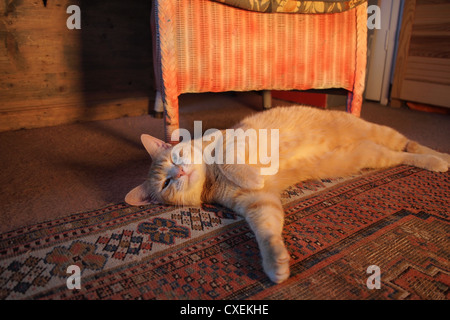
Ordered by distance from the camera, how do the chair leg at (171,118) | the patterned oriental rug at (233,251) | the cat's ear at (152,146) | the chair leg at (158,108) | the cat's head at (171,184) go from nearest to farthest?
the patterned oriental rug at (233,251), the cat's head at (171,184), the cat's ear at (152,146), the chair leg at (171,118), the chair leg at (158,108)

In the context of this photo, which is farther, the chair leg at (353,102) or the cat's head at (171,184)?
the chair leg at (353,102)

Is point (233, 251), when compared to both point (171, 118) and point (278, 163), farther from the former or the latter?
point (171, 118)

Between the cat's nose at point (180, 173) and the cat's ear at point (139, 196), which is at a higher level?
the cat's nose at point (180, 173)

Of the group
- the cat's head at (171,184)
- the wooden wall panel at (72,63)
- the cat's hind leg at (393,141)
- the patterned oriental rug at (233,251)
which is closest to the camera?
the patterned oriental rug at (233,251)

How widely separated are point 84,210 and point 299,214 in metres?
0.92

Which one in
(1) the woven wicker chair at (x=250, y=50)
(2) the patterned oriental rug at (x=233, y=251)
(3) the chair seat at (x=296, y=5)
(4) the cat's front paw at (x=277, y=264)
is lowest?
(2) the patterned oriental rug at (x=233, y=251)

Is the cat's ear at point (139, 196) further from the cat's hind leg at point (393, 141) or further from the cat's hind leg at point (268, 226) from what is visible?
the cat's hind leg at point (393, 141)

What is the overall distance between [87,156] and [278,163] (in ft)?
4.13

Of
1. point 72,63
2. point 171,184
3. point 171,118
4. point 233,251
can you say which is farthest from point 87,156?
point 233,251

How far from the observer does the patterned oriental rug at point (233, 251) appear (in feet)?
3.02

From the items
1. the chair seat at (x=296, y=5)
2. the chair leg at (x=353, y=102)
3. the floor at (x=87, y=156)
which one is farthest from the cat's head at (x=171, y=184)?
the chair leg at (x=353, y=102)

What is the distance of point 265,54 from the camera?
6.11 ft
